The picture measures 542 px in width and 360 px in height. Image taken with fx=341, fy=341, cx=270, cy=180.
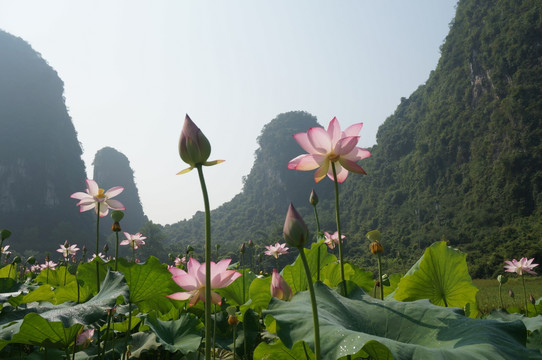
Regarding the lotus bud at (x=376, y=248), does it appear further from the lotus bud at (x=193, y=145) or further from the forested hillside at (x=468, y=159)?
the forested hillside at (x=468, y=159)

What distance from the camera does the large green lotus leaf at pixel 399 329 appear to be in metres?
0.48

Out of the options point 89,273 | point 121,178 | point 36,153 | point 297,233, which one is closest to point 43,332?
point 89,273

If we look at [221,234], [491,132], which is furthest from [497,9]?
[221,234]

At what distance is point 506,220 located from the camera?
26.1 metres

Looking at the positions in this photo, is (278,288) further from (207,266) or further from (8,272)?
(8,272)

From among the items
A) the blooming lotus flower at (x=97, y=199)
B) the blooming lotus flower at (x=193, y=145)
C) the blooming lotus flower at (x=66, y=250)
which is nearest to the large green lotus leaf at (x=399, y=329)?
the blooming lotus flower at (x=193, y=145)

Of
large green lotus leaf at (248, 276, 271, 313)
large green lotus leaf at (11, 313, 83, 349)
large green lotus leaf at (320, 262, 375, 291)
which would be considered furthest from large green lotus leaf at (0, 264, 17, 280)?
large green lotus leaf at (320, 262, 375, 291)

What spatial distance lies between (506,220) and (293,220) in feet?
103

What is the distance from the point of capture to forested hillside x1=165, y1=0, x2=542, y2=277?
2588 centimetres

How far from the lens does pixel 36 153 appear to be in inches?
1560

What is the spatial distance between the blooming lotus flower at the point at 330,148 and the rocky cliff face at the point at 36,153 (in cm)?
3914

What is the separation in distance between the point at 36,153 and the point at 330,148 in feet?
156

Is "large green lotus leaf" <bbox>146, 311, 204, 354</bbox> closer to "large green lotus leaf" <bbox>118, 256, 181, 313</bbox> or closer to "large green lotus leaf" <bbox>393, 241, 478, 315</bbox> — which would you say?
"large green lotus leaf" <bbox>118, 256, 181, 313</bbox>

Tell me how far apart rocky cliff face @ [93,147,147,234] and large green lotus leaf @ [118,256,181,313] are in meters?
50.8
